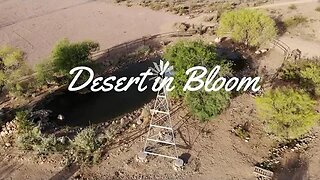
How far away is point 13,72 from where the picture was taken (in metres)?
36.0

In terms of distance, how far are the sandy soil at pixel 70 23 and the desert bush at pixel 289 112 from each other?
1942 cm

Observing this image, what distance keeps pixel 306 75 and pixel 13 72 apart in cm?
2452

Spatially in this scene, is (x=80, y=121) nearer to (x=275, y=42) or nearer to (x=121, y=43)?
(x=121, y=43)

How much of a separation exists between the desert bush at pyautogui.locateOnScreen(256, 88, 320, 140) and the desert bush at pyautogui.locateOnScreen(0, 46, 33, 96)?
19.9m

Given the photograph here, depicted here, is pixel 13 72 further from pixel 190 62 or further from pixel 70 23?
pixel 190 62

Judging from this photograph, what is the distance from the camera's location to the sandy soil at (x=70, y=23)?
4450 centimetres

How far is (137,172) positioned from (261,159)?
885cm

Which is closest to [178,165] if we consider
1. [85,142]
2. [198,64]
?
[85,142]

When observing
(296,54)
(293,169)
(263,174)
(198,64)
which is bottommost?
(293,169)

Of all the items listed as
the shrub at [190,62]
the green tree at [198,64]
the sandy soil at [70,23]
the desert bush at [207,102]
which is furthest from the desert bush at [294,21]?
the desert bush at [207,102]

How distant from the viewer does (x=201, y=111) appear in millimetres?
30672

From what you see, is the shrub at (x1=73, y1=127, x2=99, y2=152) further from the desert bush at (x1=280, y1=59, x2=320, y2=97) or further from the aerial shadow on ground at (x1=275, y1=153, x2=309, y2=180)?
the desert bush at (x1=280, y1=59, x2=320, y2=97)

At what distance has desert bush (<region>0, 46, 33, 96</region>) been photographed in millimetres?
35156

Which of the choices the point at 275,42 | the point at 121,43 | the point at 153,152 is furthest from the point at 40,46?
the point at 275,42
